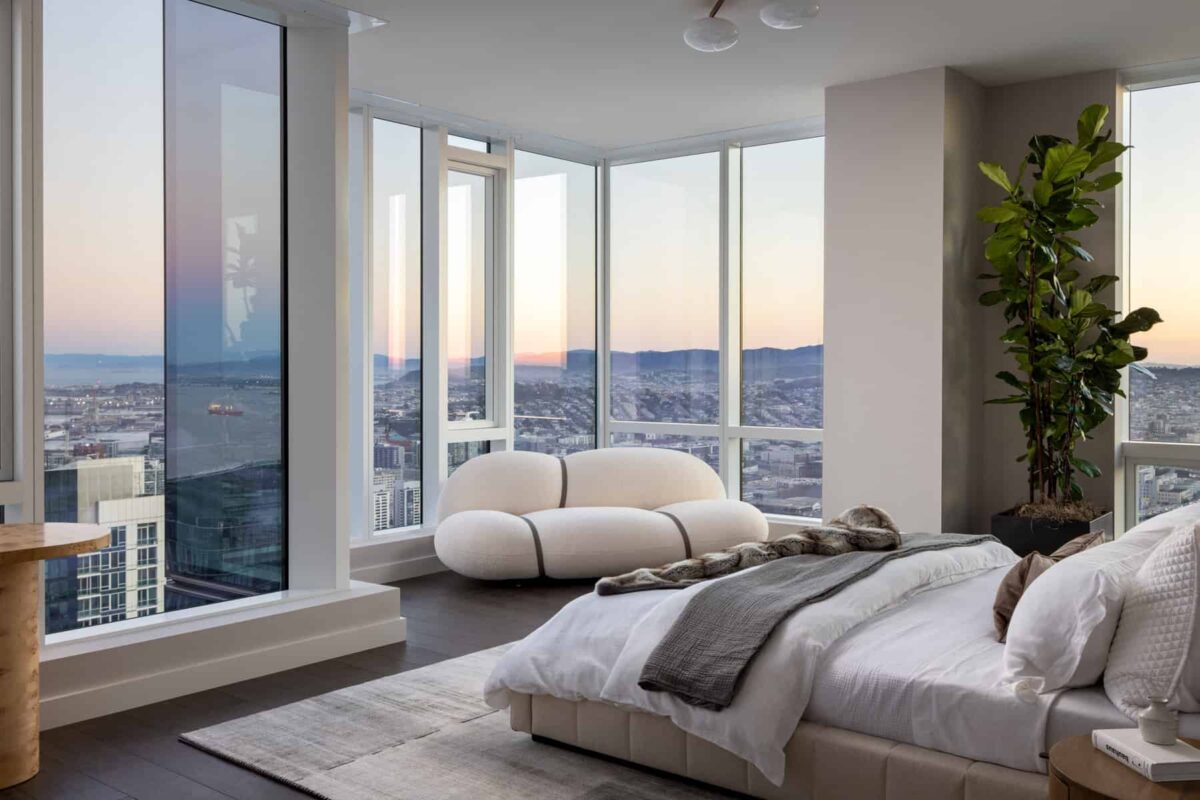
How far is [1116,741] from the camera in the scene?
201 cm

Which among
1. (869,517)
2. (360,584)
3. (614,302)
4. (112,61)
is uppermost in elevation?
(112,61)

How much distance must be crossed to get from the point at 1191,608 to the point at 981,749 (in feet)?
1.87

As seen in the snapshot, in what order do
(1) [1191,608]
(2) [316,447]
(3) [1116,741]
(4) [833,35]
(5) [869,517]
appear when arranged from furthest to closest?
(4) [833,35], (2) [316,447], (5) [869,517], (1) [1191,608], (3) [1116,741]

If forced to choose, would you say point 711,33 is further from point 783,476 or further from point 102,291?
point 783,476

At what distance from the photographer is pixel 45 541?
3109mm

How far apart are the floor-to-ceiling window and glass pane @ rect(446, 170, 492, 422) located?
6.98 ft

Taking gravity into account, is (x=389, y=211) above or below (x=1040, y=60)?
below

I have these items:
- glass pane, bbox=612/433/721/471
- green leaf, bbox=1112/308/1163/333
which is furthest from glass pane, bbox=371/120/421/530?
green leaf, bbox=1112/308/1163/333

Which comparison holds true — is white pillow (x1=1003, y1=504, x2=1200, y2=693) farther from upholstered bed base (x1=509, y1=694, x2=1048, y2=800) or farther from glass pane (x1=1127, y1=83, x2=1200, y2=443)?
glass pane (x1=1127, y1=83, x2=1200, y2=443)

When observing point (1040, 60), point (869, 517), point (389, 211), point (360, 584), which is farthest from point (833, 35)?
point (360, 584)

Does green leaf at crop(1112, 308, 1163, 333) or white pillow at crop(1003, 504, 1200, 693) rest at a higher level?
green leaf at crop(1112, 308, 1163, 333)

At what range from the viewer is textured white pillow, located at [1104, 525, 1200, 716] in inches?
89.7

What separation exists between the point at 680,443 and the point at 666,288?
1.14 metres

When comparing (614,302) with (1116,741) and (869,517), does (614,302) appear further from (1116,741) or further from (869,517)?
(1116,741)
